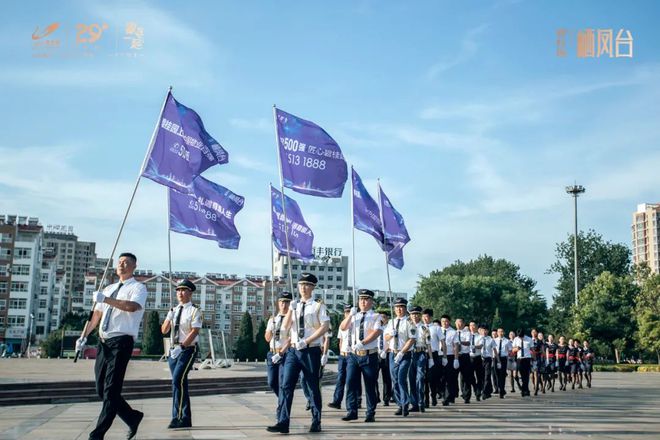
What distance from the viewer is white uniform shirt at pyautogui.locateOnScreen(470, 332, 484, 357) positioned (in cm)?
1884

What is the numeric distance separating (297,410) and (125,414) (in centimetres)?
629

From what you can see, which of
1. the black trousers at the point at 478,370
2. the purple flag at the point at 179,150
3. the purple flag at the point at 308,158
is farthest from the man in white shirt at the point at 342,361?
the purple flag at the point at 179,150

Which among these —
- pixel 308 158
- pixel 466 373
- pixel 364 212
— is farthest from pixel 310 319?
pixel 364 212

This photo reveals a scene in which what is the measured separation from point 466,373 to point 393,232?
7332mm

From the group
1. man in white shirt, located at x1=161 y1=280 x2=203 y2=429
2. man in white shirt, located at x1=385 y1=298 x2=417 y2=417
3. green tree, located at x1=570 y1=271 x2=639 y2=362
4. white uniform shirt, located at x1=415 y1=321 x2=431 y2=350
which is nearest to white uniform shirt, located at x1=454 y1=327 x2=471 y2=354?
white uniform shirt, located at x1=415 y1=321 x2=431 y2=350

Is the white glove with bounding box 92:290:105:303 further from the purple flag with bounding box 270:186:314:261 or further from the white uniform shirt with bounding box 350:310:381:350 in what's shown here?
the purple flag with bounding box 270:186:314:261

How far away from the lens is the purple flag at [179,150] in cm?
1769

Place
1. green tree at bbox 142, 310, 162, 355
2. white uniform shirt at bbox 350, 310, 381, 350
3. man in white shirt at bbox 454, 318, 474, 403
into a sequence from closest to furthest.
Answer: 1. white uniform shirt at bbox 350, 310, 381, 350
2. man in white shirt at bbox 454, 318, 474, 403
3. green tree at bbox 142, 310, 162, 355

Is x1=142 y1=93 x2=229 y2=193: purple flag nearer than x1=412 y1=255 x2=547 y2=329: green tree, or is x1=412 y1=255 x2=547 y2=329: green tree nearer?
x1=142 y1=93 x2=229 y2=193: purple flag

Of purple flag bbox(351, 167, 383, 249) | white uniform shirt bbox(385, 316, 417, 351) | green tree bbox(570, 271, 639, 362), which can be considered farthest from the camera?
green tree bbox(570, 271, 639, 362)

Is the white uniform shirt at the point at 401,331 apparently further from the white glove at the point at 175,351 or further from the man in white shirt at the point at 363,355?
the white glove at the point at 175,351

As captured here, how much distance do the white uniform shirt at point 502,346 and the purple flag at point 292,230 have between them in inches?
265

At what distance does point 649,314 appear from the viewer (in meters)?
63.7

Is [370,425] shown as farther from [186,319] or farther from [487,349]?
[487,349]
